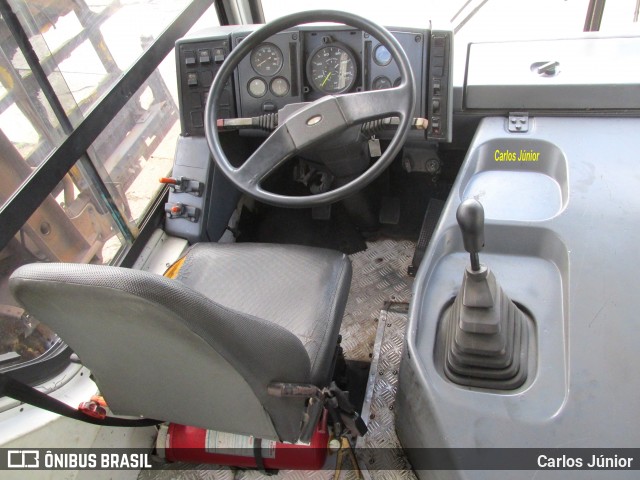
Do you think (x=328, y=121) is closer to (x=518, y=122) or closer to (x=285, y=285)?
(x=285, y=285)

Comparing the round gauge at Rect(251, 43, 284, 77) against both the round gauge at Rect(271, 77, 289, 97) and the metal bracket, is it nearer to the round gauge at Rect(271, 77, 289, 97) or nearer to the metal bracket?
the round gauge at Rect(271, 77, 289, 97)

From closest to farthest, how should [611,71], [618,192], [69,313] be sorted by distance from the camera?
[69,313] → [618,192] → [611,71]

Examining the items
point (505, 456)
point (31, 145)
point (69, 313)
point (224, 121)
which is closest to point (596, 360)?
point (505, 456)

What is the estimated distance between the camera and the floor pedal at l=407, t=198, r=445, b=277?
1.85 meters

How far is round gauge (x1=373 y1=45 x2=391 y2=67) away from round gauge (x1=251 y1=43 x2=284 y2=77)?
0.30m

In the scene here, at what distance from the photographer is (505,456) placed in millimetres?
953

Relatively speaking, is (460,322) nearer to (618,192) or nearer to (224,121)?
(618,192)

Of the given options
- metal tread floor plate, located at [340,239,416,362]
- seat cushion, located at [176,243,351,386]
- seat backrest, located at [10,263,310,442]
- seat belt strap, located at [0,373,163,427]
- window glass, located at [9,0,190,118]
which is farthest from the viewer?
metal tread floor plate, located at [340,239,416,362]

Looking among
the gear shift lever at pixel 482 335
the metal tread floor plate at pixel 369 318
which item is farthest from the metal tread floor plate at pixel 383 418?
the gear shift lever at pixel 482 335

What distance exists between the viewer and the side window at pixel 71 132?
1235mm

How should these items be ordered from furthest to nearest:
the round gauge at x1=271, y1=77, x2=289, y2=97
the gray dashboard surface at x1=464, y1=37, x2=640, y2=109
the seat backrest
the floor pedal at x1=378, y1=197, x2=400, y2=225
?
the floor pedal at x1=378, y1=197, x2=400, y2=225
the round gauge at x1=271, y1=77, x2=289, y2=97
the gray dashboard surface at x1=464, y1=37, x2=640, y2=109
the seat backrest

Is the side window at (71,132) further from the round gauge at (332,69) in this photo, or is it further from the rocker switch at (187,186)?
the round gauge at (332,69)

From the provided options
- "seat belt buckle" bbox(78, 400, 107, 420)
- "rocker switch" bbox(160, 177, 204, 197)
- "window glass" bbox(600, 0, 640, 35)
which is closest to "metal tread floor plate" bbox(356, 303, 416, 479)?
"seat belt buckle" bbox(78, 400, 107, 420)

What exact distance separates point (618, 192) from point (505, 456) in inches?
28.0
